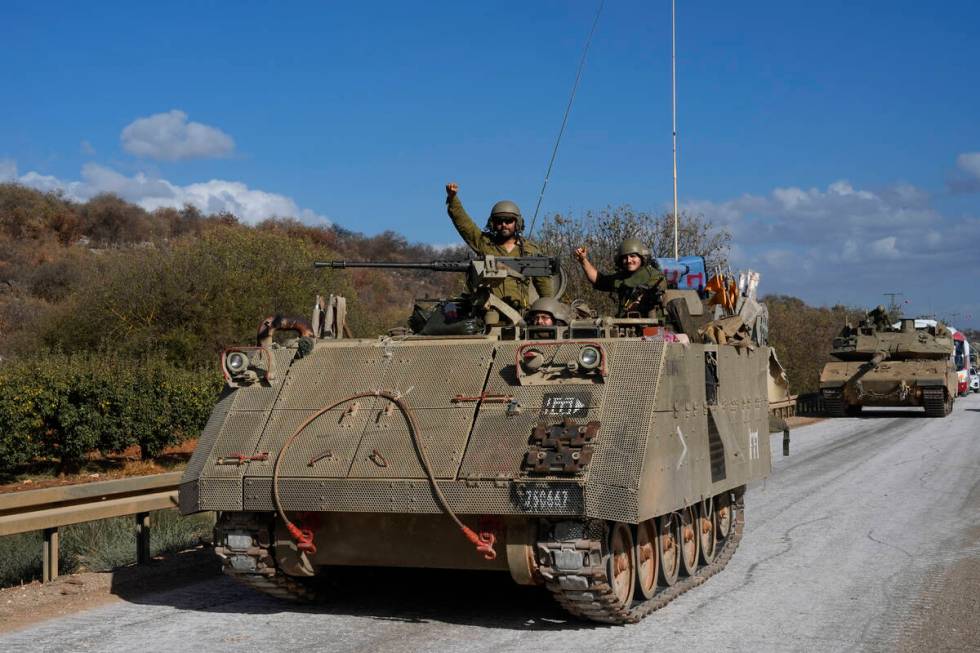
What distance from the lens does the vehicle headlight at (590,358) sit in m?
7.68

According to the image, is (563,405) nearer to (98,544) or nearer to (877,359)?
(98,544)

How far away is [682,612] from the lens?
8.07 metres

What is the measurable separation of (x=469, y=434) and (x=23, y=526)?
3.64 metres

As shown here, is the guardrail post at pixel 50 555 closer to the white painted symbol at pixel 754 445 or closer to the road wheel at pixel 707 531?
the road wheel at pixel 707 531

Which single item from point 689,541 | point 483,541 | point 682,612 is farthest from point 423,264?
point 682,612

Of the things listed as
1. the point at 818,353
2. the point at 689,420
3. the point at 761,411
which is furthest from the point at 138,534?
the point at 818,353

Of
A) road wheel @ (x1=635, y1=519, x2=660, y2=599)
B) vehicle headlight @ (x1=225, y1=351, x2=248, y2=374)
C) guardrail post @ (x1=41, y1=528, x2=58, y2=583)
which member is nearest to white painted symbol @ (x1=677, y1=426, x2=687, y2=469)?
road wheel @ (x1=635, y1=519, x2=660, y2=599)

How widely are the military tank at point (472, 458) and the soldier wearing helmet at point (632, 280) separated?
1529mm

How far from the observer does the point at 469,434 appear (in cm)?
763

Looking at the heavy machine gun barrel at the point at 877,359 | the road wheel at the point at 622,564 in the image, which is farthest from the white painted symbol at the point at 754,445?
the heavy machine gun barrel at the point at 877,359

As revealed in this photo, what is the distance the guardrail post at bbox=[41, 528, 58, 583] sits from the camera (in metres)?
9.29

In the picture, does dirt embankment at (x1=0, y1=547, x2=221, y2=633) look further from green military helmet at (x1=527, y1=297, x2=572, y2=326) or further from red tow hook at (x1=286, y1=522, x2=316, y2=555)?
green military helmet at (x1=527, y1=297, x2=572, y2=326)

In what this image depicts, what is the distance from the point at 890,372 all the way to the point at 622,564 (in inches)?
1075

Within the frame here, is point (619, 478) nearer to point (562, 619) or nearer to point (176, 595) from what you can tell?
point (562, 619)
